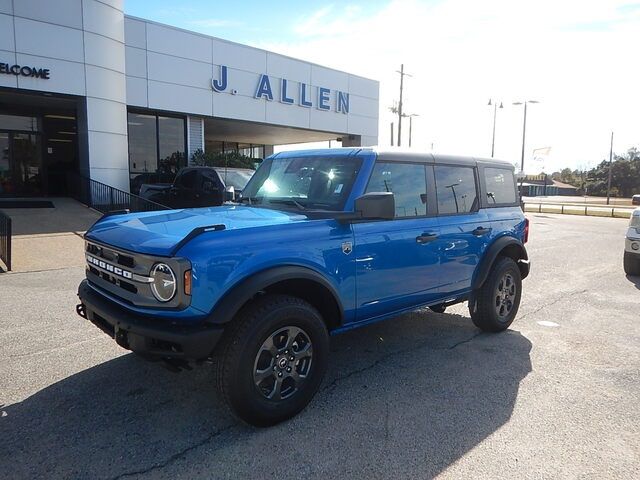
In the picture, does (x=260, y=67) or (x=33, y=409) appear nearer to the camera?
(x=33, y=409)

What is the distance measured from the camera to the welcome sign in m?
20.1

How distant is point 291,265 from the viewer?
10.5ft

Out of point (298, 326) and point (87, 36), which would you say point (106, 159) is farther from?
point (298, 326)

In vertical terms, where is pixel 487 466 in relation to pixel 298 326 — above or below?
below

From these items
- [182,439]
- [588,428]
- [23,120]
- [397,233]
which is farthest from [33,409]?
[23,120]

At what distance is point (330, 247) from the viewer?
11.3 ft

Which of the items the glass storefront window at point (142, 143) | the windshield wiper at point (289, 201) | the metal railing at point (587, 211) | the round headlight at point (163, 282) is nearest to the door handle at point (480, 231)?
the windshield wiper at point (289, 201)

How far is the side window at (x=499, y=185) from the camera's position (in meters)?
5.12

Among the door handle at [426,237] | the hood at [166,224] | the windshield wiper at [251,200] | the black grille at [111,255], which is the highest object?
the windshield wiper at [251,200]

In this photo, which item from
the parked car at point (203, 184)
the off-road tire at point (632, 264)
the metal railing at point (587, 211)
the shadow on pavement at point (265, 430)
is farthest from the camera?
the metal railing at point (587, 211)

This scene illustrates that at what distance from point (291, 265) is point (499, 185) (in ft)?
10.2

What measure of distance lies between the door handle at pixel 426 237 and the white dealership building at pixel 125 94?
14.6 meters

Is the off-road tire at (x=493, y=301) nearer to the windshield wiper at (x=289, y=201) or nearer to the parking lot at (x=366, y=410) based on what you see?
the parking lot at (x=366, y=410)

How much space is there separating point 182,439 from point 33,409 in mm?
1193
